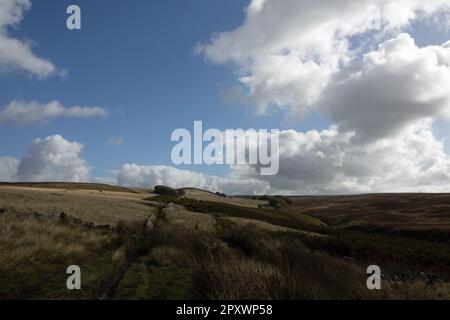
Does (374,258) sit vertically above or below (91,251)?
below

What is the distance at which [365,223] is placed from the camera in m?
87.3

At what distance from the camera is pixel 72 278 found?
40.0 ft

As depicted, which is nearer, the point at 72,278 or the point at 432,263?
the point at 72,278

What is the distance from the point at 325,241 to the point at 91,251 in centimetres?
2032

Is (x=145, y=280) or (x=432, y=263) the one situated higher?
(x=145, y=280)

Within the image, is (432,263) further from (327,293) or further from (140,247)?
(327,293)

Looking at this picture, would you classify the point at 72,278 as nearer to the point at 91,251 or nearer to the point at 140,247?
the point at 91,251

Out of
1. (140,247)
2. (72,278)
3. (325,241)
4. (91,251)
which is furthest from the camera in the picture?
(325,241)
